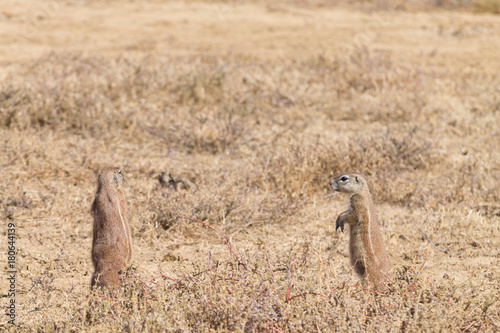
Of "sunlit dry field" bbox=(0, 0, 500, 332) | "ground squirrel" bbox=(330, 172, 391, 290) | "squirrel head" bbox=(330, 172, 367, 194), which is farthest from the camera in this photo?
"squirrel head" bbox=(330, 172, 367, 194)

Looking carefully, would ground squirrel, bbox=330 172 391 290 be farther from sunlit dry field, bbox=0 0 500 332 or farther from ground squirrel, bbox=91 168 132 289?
ground squirrel, bbox=91 168 132 289

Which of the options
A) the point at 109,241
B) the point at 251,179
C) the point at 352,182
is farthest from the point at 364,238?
the point at 251,179

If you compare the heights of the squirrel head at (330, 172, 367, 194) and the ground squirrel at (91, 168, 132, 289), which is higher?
the squirrel head at (330, 172, 367, 194)

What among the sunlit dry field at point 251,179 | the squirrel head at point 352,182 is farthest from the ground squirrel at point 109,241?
the squirrel head at point 352,182

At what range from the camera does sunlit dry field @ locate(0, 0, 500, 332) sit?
3.53 meters

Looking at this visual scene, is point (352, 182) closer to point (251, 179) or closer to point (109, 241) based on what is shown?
point (109, 241)

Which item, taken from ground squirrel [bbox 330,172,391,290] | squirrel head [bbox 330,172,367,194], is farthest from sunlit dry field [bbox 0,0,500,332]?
squirrel head [bbox 330,172,367,194]

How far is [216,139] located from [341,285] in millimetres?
3869

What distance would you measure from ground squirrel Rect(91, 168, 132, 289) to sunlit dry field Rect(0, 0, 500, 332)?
13cm

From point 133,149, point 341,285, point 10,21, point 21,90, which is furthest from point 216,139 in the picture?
point 10,21

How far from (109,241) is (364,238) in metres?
1.71

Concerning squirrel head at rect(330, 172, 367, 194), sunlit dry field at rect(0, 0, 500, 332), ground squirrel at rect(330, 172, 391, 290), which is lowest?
sunlit dry field at rect(0, 0, 500, 332)

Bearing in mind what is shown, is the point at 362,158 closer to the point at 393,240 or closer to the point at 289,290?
the point at 393,240

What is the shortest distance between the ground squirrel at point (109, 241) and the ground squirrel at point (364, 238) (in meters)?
1.45
